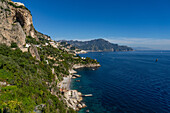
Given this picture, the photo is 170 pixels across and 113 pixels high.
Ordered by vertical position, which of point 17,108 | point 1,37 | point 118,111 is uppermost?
point 1,37

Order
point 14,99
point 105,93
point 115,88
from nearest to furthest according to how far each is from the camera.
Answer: point 14,99
point 105,93
point 115,88

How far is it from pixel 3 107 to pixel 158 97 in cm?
6433

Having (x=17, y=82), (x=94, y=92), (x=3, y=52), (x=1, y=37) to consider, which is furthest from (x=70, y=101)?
(x=1, y=37)

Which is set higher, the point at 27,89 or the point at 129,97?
the point at 27,89

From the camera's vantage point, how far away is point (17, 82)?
28031mm

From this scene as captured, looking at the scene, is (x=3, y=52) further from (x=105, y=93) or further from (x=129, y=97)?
(x=129, y=97)

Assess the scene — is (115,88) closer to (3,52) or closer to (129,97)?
(129,97)

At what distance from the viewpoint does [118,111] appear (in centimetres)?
4169

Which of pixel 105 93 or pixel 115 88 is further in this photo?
pixel 115 88

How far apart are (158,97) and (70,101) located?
45.4 meters

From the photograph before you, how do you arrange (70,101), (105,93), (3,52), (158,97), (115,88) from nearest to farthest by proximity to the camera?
1. (3,52)
2. (70,101)
3. (158,97)
4. (105,93)
5. (115,88)

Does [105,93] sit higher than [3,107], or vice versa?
[3,107]

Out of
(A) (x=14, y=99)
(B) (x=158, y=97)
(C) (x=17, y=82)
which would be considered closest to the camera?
(A) (x=14, y=99)

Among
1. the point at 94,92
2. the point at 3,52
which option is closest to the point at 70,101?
the point at 94,92
